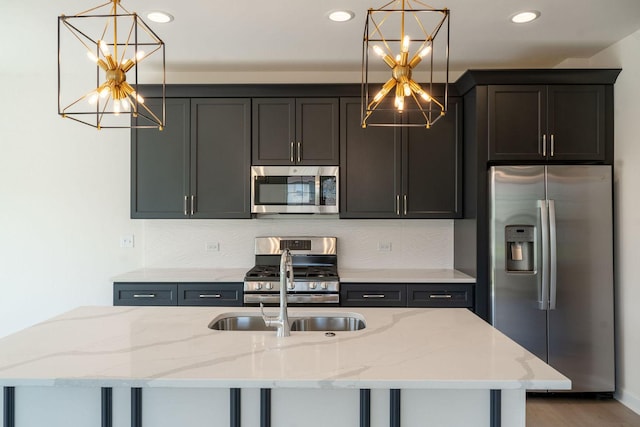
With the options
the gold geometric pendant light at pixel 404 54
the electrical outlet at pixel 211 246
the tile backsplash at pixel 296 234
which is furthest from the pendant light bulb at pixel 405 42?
the electrical outlet at pixel 211 246

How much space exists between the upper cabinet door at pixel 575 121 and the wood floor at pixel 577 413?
68.5 inches

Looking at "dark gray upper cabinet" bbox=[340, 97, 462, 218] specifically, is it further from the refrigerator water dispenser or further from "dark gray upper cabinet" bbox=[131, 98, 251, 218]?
"dark gray upper cabinet" bbox=[131, 98, 251, 218]

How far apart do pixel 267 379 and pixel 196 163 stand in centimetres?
260

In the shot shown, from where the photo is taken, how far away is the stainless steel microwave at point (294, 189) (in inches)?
143

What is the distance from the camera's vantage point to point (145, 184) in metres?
3.63

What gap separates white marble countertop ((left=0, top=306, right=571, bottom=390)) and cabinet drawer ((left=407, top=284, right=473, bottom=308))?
1.28 m

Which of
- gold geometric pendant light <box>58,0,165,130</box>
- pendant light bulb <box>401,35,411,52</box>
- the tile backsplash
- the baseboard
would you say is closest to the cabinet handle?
the tile backsplash

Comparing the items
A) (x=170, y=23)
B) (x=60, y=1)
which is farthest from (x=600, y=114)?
(x=60, y=1)

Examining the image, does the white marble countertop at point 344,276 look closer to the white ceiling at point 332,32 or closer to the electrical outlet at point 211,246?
the electrical outlet at point 211,246

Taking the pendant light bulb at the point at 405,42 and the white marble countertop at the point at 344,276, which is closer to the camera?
the pendant light bulb at the point at 405,42

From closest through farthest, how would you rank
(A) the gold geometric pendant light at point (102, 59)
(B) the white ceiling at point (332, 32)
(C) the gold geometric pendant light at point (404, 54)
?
(C) the gold geometric pendant light at point (404, 54) → (B) the white ceiling at point (332, 32) → (A) the gold geometric pendant light at point (102, 59)

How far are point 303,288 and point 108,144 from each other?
217 centimetres

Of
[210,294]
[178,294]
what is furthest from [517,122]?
[178,294]

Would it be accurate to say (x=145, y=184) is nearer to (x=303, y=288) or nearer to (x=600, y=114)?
(x=303, y=288)
